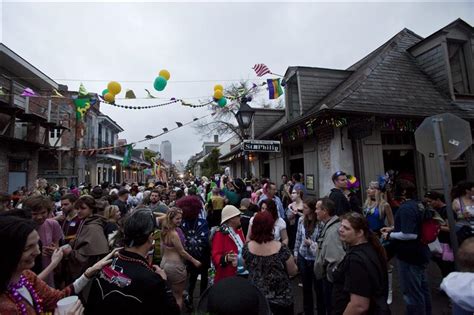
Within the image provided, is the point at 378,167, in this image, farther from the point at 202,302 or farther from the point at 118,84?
the point at 118,84

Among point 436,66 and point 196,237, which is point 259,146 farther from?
point 436,66

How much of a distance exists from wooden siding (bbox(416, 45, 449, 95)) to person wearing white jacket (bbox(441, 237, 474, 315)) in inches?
358

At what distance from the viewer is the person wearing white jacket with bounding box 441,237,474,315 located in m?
1.80

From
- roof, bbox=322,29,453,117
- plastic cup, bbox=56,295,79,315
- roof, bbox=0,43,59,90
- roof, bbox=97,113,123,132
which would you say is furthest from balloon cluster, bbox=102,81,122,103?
roof, bbox=97,113,123,132

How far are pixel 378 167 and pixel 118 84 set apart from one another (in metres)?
8.27

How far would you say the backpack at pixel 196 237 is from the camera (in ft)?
12.3

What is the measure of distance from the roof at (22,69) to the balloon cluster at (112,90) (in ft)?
30.6

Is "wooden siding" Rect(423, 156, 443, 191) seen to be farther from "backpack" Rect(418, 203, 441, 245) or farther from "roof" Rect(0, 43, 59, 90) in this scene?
"roof" Rect(0, 43, 59, 90)

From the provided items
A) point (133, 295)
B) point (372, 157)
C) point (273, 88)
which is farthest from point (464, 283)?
point (273, 88)

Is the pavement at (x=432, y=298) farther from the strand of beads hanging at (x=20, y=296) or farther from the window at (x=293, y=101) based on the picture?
the window at (x=293, y=101)

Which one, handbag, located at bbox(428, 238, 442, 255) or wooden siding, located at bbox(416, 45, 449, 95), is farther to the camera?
wooden siding, located at bbox(416, 45, 449, 95)

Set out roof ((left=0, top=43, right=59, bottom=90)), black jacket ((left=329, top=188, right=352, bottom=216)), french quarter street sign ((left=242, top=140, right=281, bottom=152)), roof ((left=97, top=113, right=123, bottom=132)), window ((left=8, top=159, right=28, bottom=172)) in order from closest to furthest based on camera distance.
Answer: black jacket ((left=329, top=188, right=352, bottom=216))
french quarter street sign ((left=242, top=140, right=281, bottom=152))
roof ((left=0, top=43, right=59, bottom=90))
window ((left=8, top=159, right=28, bottom=172))
roof ((left=97, top=113, right=123, bottom=132))

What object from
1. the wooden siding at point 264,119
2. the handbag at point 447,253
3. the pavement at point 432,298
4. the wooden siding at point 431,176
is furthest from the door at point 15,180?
the wooden siding at point 431,176

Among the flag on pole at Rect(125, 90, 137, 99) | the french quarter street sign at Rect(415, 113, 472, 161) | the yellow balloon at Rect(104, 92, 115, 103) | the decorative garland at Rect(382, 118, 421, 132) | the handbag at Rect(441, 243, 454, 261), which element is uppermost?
the flag on pole at Rect(125, 90, 137, 99)
